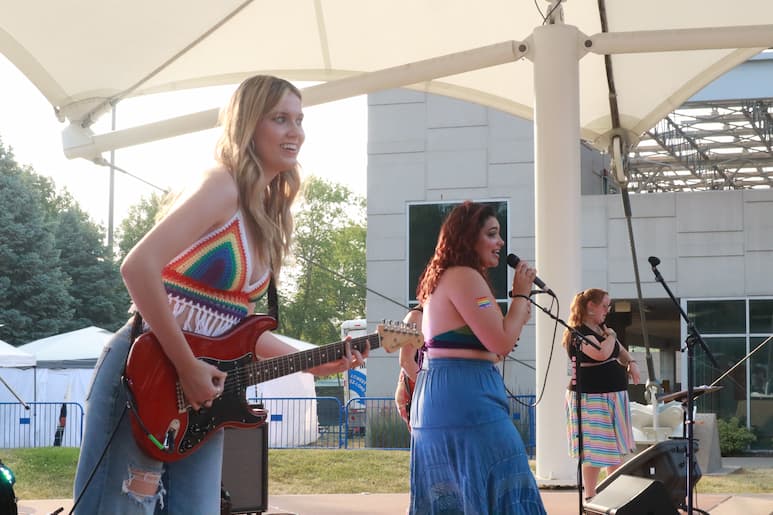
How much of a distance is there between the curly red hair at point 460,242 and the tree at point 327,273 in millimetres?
58693

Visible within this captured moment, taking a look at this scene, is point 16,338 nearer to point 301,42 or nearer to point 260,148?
point 301,42

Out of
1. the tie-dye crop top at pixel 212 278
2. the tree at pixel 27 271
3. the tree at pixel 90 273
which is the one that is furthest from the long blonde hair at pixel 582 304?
the tree at pixel 90 273

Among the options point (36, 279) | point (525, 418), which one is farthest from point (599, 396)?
point (36, 279)

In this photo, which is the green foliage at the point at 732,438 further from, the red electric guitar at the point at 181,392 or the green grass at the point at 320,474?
the red electric guitar at the point at 181,392

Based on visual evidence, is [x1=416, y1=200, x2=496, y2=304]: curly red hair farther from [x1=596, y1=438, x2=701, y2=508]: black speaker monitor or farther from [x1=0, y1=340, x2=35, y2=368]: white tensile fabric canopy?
[x1=0, y1=340, x2=35, y2=368]: white tensile fabric canopy

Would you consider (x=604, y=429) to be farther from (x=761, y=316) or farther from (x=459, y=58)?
(x=761, y=316)

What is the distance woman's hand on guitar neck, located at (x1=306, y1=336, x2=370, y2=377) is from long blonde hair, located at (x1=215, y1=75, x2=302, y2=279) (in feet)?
1.34

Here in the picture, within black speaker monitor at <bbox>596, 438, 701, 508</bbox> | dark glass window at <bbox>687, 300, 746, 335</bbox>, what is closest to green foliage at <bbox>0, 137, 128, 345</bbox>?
dark glass window at <bbox>687, 300, 746, 335</bbox>

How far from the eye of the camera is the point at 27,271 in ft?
131

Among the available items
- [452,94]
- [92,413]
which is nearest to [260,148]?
[92,413]

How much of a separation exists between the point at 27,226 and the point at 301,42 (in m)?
32.4

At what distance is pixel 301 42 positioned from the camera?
1109 cm

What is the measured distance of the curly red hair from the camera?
446cm

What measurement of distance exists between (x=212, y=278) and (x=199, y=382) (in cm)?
28
